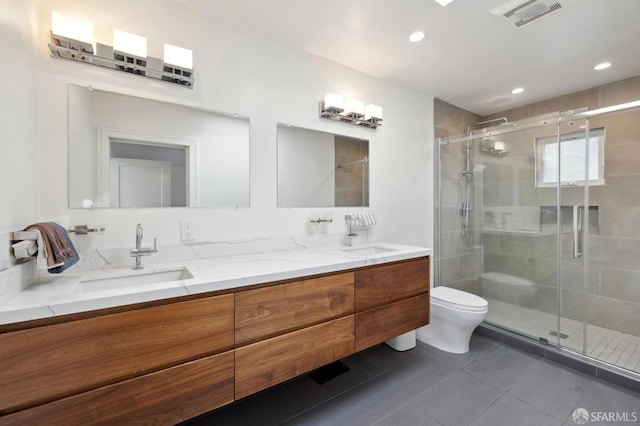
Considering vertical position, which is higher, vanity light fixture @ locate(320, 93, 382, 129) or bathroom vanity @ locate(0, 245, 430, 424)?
vanity light fixture @ locate(320, 93, 382, 129)

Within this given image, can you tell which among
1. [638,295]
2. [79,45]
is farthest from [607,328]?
[79,45]

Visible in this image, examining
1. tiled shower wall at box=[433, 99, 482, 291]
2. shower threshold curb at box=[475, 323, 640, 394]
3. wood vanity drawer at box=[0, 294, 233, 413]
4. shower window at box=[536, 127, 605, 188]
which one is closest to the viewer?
wood vanity drawer at box=[0, 294, 233, 413]

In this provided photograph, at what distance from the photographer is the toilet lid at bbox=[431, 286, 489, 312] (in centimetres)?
216

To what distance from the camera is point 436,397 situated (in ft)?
5.70

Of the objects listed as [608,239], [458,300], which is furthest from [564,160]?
[458,300]

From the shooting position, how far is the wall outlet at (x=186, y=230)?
65.2 inches

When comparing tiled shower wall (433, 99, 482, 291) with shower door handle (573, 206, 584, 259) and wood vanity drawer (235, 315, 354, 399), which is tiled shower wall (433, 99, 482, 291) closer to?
shower door handle (573, 206, 584, 259)

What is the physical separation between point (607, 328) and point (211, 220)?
3742 mm

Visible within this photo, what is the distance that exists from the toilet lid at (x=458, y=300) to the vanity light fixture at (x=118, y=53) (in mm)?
2436

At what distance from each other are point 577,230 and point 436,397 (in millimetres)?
2020

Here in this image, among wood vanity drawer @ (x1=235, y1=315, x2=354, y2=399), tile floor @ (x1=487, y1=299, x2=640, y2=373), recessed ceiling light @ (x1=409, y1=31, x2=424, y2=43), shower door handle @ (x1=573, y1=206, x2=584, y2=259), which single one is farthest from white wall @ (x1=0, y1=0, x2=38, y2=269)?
shower door handle @ (x1=573, y1=206, x2=584, y2=259)

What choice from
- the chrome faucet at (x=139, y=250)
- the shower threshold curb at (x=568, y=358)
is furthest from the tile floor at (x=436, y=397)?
the chrome faucet at (x=139, y=250)

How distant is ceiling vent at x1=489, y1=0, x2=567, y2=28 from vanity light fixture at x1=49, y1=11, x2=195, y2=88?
191cm

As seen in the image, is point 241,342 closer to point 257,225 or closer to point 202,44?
point 257,225
